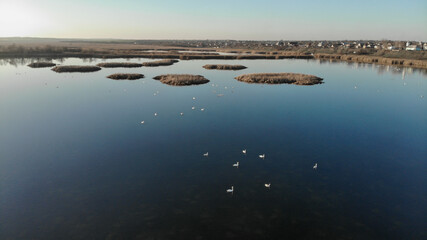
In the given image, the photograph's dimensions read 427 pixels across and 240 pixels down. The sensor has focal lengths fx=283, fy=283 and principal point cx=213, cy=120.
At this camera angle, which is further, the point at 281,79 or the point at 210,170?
the point at 281,79

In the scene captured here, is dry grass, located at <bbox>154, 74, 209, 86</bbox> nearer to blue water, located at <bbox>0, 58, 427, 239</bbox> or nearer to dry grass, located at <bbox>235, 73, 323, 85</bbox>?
dry grass, located at <bbox>235, 73, 323, 85</bbox>

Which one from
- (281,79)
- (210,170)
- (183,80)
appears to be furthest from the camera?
(281,79)

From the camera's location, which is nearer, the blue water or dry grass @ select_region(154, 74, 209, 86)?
the blue water

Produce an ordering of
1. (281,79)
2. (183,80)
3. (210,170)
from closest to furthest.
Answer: (210,170)
(183,80)
(281,79)

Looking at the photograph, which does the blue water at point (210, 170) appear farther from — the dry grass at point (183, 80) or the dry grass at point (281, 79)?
the dry grass at point (281, 79)

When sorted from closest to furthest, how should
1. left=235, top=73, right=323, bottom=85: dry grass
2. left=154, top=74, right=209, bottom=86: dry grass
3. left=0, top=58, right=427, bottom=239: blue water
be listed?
left=0, top=58, right=427, bottom=239: blue water, left=154, top=74, right=209, bottom=86: dry grass, left=235, top=73, right=323, bottom=85: dry grass

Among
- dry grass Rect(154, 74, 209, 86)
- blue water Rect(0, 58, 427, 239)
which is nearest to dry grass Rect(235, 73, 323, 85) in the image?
dry grass Rect(154, 74, 209, 86)

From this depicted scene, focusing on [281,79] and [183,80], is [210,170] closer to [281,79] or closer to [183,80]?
[183,80]

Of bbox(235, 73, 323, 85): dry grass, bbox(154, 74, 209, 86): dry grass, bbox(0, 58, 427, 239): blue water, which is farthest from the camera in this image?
bbox(235, 73, 323, 85): dry grass

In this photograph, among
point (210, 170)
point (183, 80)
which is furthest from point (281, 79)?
point (210, 170)
